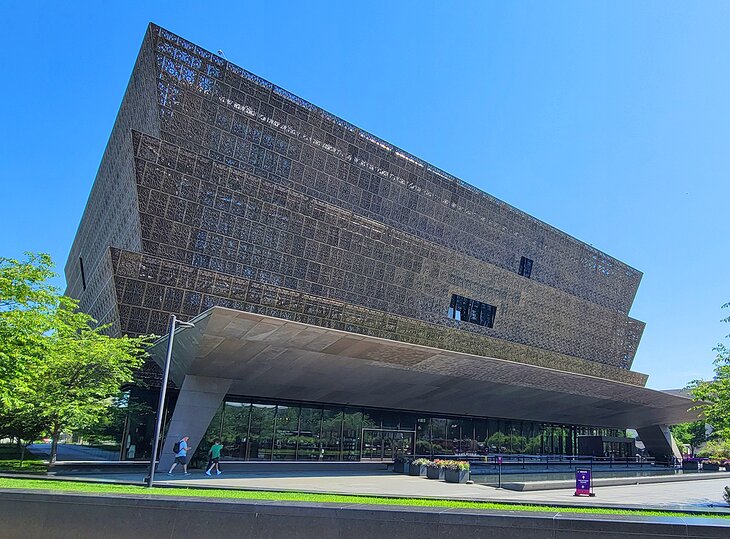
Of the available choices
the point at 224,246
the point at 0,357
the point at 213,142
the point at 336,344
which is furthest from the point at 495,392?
the point at 0,357

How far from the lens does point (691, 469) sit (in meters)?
47.2

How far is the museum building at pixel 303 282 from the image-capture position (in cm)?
2595

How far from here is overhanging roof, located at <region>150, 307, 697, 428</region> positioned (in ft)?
69.7

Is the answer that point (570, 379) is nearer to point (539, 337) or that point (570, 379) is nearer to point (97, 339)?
point (539, 337)

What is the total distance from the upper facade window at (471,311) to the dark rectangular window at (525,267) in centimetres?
539

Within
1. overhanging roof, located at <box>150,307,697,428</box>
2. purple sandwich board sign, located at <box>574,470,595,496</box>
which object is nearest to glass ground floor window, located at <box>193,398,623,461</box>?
overhanging roof, located at <box>150,307,697,428</box>

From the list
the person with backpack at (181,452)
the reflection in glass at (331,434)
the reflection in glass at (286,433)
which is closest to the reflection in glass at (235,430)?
the reflection in glass at (286,433)

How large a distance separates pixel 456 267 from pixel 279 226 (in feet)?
52.3

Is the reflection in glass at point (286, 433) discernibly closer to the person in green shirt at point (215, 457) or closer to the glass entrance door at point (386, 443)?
the glass entrance door at point (386, 443)

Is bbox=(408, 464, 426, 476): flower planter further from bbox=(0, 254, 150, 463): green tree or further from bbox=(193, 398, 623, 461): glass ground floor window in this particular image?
bbox=(0, 254, 150, 463): green tree

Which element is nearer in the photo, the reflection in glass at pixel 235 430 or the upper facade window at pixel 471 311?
the reflection in glass at pixel 235 430

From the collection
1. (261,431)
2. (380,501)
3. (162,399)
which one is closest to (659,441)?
(261,431)

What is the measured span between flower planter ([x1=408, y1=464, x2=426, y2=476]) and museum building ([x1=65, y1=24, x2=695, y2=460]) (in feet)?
13.8

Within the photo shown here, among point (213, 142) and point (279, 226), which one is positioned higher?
point (213, 142)
